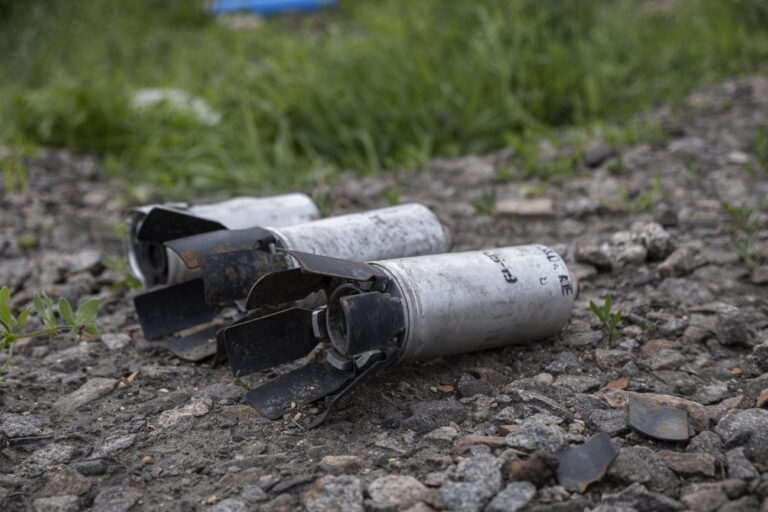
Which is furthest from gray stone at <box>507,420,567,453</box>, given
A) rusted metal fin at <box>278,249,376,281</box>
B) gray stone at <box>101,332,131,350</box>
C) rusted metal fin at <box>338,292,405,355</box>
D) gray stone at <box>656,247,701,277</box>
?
gray stone at <box>101,332,131,350</box>

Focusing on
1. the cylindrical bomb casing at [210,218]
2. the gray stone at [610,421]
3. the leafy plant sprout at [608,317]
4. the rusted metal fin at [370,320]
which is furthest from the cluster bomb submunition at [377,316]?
the cylindrical bomb casing at [210,218]

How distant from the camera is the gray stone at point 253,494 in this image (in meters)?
1.49

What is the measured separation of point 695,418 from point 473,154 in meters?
2.39

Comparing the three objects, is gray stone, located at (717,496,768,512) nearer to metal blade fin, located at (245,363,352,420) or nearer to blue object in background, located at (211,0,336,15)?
metal blade fin, located at (245,363,352,420)

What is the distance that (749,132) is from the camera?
365 centimetres

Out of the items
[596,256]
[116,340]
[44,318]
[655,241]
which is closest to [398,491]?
[44,318]

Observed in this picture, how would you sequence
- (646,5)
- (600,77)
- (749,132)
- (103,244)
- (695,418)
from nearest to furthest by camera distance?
(695,418), (103,244), (749,132), (600,77), (646,5)

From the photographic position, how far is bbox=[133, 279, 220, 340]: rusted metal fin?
7.20 ft

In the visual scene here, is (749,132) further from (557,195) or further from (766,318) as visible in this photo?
(766,318)

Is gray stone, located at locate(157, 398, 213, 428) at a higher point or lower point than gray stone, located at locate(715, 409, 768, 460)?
higher

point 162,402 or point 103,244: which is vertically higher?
point 103,244

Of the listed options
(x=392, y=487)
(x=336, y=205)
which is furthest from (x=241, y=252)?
(x=336, y=205)

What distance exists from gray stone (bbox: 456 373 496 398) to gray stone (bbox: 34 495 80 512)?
84 centimetres

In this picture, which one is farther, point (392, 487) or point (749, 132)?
point (749, 132)
